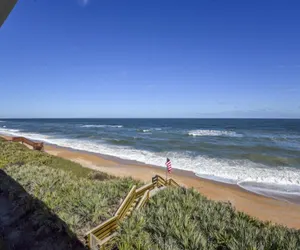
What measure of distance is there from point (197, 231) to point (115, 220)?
111 inches

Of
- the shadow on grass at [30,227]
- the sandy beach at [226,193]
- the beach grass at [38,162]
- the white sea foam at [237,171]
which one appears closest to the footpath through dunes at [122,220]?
the shadow on grass at [30,227]

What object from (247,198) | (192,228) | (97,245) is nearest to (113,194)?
(97,245)

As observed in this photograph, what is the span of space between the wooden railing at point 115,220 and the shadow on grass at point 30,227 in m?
0.67

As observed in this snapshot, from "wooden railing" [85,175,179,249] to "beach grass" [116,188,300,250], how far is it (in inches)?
14.1

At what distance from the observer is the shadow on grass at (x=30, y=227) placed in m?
7.20

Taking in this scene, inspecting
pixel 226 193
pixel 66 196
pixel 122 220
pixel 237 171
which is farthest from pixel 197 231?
pixel 237 171

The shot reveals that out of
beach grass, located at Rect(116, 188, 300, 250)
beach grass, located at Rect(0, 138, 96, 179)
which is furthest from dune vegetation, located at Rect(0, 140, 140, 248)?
beach grass, located at Rect(0, 138, 96, 179)

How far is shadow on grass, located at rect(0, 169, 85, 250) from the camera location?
284 inches

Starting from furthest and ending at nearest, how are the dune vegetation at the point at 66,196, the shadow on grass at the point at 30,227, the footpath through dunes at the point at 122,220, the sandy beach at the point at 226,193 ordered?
1. the sandy beach at the point at 226,193
2. the dune vegetation at the point at 66,196
3. the shadow on grass at the point at 30,227
4. the footpath through dunes at the point at 122,220

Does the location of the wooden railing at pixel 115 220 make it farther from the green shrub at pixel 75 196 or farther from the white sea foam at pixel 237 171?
the white sea foam at pixel 237 171

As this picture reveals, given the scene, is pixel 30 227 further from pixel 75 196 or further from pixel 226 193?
pixel 226 193

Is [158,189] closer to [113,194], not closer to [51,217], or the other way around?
[113,194]

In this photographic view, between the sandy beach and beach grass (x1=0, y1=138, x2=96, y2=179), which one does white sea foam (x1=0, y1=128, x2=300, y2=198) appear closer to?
the sandy beach

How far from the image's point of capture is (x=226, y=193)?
14305 mm
